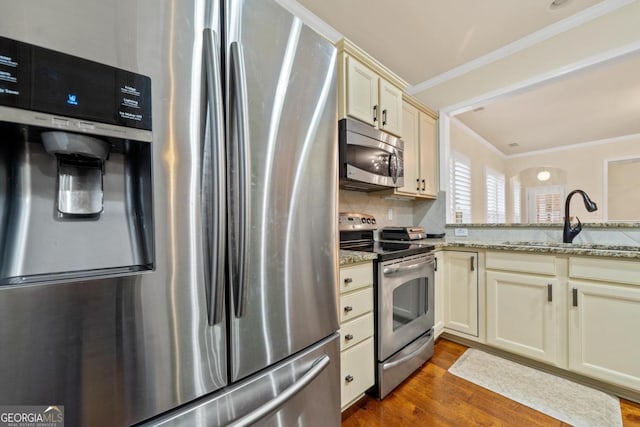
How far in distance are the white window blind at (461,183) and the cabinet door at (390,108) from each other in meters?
1.53

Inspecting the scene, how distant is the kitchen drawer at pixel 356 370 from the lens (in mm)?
1399

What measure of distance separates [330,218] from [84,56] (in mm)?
825

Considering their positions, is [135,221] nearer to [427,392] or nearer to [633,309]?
[427,392]

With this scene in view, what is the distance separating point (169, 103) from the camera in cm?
64

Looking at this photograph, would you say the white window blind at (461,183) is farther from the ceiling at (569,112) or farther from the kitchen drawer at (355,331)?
the kitchen drawer at (355,331)

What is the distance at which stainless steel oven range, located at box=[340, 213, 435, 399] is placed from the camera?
158cm

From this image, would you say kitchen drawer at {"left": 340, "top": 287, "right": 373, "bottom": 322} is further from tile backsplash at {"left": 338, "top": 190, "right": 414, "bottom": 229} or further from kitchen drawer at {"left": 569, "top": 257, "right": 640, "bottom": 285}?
kitchen drawer at {"left": 569, "top": 257, "right": 640, "bottom": 285}

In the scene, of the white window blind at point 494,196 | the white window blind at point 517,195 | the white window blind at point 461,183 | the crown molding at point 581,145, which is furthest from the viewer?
the white window blind at point 517,195

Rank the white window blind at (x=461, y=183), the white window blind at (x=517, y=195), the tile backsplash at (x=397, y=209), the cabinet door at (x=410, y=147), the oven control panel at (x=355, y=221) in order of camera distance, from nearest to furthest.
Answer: the oven control panel at (x=355, y=221) → the tile backsplash at (x=397, y=209) → the cabinet door at (x=410, y=147) → the white window blind at (x=461, y=183) → the white window blind at (x=517, y=195)

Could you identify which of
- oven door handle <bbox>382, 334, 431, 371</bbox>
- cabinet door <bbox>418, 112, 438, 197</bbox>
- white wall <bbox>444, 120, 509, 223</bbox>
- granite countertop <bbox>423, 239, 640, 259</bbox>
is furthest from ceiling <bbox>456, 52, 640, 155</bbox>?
oven door handle <bbox>382, 334, 431, 371</bbox>

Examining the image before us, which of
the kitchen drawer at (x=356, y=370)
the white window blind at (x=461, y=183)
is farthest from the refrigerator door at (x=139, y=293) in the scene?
the white window blind at (x=461, y=183)

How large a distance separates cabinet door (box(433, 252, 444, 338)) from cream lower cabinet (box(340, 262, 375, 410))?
3.22ft

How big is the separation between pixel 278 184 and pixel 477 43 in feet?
8.21

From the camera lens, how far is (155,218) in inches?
24.5
